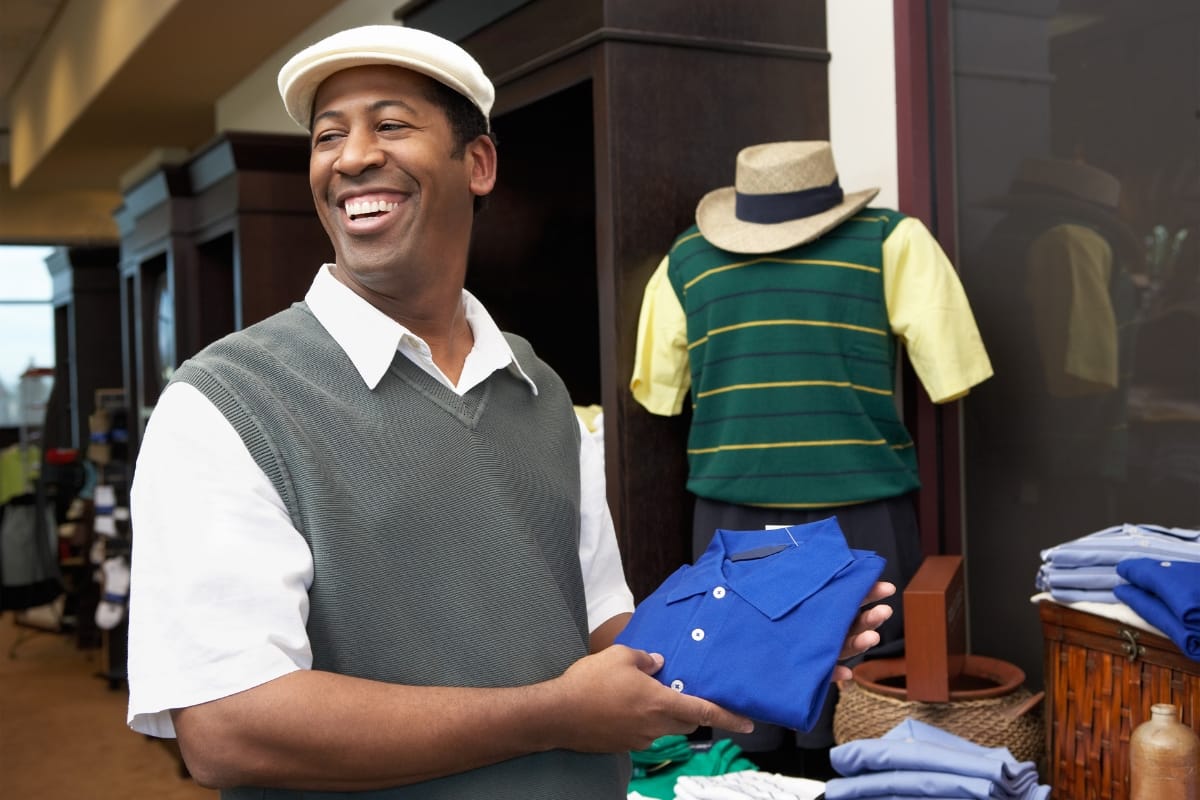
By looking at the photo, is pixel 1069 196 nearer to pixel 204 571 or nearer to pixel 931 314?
pixel 931 314

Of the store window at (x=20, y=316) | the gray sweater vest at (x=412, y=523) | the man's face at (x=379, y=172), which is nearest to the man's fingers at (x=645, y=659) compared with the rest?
the gray sweater vest at (x=412, y=523)

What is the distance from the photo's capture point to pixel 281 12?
4906 mm

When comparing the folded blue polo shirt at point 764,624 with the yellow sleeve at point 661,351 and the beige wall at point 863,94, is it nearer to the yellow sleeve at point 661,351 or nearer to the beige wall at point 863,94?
the yellow sleeve at point 661,351

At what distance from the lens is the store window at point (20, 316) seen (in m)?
13.0

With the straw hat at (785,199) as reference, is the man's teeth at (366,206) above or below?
below

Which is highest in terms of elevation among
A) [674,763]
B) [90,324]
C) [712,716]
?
[90,324]

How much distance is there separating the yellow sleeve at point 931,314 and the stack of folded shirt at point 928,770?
73 cm

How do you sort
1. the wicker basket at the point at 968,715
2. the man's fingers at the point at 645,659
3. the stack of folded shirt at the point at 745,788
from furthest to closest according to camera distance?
the wicker basket at the point at 968,715 < the stack of folded shirt at the point at 745,788 < the man's fingers at the point at 645,659

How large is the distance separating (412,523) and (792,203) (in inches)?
61.4

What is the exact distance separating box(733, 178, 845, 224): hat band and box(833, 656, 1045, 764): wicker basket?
0.93m

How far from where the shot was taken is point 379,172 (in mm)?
1286

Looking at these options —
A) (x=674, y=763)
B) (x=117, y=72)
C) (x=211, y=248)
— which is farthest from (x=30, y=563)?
(x=674, y=763)

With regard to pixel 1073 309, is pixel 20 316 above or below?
above

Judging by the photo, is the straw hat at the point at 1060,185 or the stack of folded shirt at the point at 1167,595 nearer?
the stack of folded shirt at the point at 1167,595
